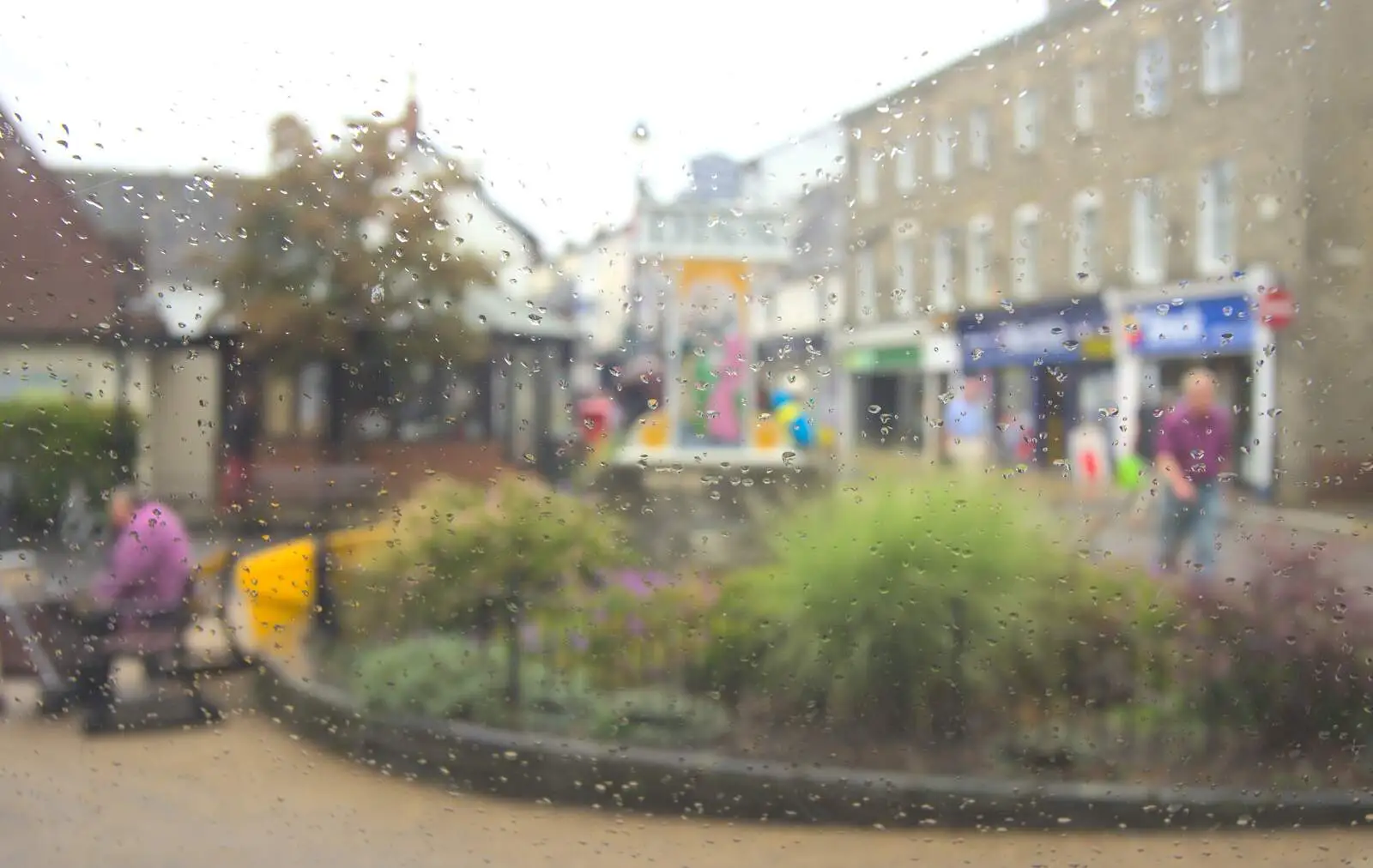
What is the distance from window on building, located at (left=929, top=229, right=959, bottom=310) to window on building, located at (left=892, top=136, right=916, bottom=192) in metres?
0.09

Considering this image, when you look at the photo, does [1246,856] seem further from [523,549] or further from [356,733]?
[356,733]

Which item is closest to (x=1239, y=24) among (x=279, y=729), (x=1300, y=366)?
(x=1300, y=366)

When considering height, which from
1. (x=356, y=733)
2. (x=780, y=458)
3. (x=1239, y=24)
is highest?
(x=1239, y=24)

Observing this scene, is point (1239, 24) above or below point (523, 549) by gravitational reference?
above

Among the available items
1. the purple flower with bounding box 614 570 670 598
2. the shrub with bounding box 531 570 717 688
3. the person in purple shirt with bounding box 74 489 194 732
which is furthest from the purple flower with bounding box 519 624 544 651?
the person in purple shirt with bounding box 74 489 194 732

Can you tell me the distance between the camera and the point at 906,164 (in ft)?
5.04

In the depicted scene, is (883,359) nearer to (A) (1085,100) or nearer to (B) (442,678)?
(A) (1085,100)

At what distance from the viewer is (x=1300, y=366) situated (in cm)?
153

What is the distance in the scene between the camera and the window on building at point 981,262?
151 cm

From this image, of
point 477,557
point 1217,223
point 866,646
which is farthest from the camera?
point 866,646

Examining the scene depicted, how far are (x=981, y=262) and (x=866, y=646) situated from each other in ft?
2.03

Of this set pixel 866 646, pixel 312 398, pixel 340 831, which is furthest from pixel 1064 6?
pixel 340 831

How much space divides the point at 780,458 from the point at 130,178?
40.7 inches

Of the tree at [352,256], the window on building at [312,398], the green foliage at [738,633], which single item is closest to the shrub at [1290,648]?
the green foliage at [738,633]
